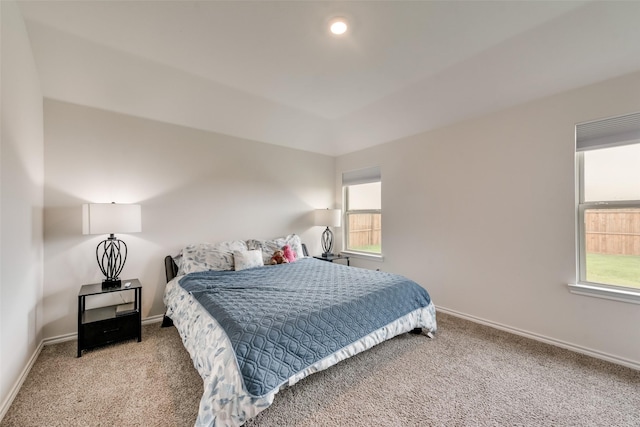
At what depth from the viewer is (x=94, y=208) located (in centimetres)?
237

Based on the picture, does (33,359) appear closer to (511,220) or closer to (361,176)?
(361,176)

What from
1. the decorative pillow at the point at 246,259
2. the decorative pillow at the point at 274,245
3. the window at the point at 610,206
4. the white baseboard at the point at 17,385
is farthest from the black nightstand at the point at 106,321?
the window at the point at 610,206

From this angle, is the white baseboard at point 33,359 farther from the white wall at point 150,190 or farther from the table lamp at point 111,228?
the table lamp at point 111,228

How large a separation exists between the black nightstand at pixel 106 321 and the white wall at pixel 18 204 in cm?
32

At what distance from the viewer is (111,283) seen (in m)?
2.62

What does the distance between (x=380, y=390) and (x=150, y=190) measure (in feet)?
9.91

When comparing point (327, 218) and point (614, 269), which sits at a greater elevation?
point (327, 218)

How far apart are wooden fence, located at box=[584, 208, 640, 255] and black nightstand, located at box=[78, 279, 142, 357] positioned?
4117 millimetres

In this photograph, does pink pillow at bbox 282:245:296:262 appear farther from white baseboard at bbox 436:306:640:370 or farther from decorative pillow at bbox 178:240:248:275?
white baseboard at bbox 436:306:640:370

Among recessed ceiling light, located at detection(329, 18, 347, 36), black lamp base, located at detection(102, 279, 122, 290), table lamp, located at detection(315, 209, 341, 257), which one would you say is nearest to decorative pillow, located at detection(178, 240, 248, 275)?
black lamp base, located at detection(102, 279, 122, 290)

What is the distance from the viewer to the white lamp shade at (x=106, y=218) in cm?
236

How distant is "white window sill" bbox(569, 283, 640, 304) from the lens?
211 cm

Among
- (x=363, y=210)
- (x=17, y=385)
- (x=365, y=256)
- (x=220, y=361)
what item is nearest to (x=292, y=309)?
(x=220, y=361)

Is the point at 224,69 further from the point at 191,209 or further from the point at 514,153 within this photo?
the point at 514,153
